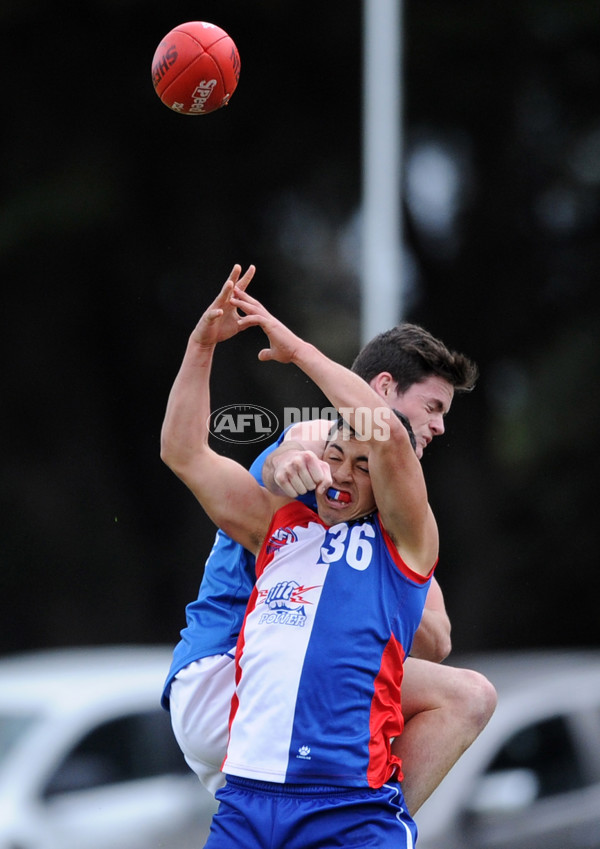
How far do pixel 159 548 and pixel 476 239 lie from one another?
4820 mm

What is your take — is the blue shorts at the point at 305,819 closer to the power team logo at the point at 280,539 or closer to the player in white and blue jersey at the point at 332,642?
the player in white and blue jersey at the point at 332,642

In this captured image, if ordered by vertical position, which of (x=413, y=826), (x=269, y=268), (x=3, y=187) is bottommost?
(x=413, y=826)

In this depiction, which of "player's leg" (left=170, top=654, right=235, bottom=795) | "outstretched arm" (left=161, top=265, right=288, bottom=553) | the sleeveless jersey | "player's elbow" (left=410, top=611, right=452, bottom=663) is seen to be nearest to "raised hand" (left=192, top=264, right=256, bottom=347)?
"outstretched arm" (left=161, top=265, right=288, bottom=553)

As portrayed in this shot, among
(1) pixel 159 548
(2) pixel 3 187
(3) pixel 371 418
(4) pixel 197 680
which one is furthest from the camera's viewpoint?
(1) pixel 159 548

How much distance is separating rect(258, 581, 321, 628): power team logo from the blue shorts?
19.3 inches

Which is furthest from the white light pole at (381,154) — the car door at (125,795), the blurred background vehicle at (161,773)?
the car door at (125,795)

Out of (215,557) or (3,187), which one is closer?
(215,557)

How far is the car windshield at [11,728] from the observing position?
740cm

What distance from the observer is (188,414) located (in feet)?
13.5

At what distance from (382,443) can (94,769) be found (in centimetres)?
462

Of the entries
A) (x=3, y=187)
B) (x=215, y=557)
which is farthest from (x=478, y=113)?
(x=215, y=557)

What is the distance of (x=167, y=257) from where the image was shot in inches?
510

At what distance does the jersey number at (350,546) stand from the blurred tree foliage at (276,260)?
334 inches

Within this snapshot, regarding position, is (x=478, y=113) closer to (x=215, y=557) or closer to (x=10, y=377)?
(x=10, y=377)
